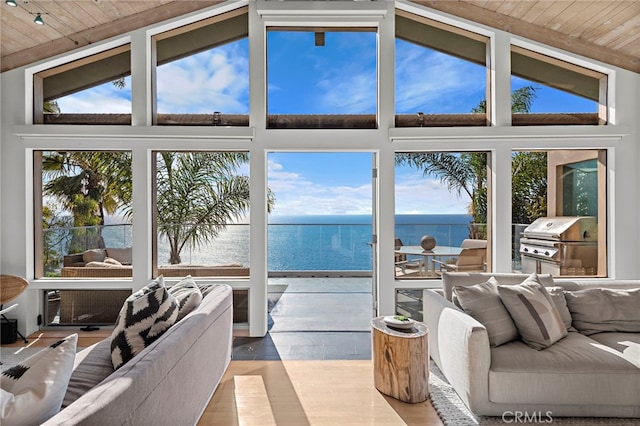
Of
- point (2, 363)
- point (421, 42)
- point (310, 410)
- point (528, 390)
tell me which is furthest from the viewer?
point (421, 42)

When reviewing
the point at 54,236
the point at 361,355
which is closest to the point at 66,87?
the point at 54,236

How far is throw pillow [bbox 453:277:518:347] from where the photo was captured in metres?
2.30

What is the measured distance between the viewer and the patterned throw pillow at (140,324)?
175cm

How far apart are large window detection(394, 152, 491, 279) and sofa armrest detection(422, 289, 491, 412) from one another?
1.28m

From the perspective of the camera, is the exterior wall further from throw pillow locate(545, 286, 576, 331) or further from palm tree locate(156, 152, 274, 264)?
throw pillow locate(545, 286, 576, 331)

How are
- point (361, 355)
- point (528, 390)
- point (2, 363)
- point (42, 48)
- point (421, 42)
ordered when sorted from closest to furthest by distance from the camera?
point (528, 390)
point (2, 363)
point (361, 355)
point (42, 48)
point (421, 42)

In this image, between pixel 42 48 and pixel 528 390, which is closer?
pixel 528 390

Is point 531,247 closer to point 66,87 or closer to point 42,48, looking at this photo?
point 66,87

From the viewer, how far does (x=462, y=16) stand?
3.77 metres

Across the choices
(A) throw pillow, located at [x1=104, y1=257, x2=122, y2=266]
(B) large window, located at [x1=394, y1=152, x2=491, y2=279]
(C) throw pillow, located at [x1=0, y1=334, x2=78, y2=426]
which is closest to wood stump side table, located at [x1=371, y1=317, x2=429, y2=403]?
(B) large window, located at [x1=394, y1=152, x2=491, y2=279]

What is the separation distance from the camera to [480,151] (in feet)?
12.5

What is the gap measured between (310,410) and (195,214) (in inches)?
101

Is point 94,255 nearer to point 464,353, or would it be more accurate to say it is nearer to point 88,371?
point 88,371

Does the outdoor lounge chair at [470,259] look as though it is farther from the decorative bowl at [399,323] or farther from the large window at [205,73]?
the large window at [205,73]
